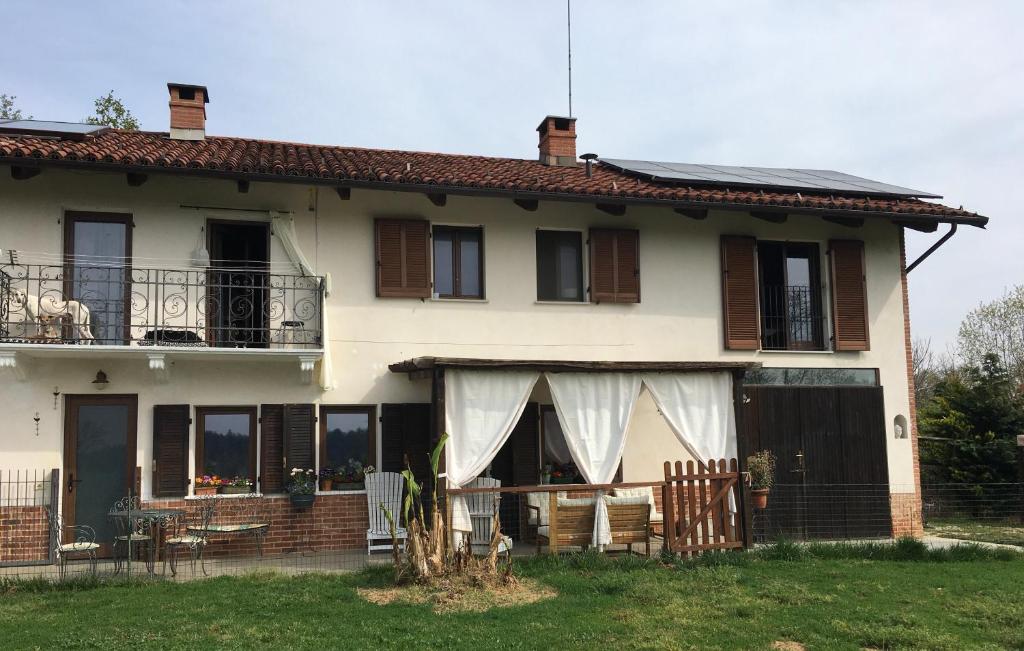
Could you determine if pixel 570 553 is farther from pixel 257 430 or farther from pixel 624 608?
pixel 257 430

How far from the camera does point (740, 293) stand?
13.6 m

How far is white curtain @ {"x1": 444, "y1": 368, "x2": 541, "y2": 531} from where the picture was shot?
10.8m

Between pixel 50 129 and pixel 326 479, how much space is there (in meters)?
6.19

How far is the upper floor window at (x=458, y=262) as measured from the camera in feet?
42.0

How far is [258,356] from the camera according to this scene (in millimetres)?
11438

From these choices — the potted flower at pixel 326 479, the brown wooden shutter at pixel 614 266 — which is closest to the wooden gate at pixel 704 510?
the brown wooden shutter at pixel 614 266

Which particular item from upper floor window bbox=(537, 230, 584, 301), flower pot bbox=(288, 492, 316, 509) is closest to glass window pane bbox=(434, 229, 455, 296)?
upper floor window bbox=(537, 230, 584, 301)

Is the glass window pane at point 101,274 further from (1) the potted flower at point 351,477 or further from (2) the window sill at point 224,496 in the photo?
(1) the potted flower at point 351,477

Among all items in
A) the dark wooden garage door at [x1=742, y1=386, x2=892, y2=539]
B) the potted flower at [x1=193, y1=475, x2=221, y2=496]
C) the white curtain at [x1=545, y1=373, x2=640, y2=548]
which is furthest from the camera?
the dark wooden garage door at [x1=742, y1=386, x2=892, y2=539]

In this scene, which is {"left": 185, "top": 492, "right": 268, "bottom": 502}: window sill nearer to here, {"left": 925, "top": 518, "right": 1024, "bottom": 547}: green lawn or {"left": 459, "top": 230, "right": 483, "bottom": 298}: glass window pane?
{"left": 459, "top": 230, "right": 483, "bottom": 298}: glass window pane

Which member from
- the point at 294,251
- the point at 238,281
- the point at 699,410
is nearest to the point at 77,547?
the point at 238,281

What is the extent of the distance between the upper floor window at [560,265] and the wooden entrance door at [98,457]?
5880mm

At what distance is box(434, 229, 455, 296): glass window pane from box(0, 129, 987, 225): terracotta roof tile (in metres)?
0.91

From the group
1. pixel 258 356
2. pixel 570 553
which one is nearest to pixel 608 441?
pixel 570 553
